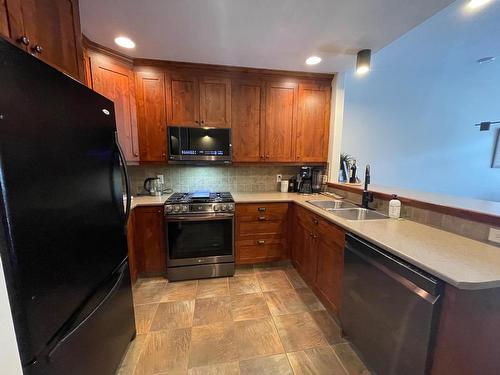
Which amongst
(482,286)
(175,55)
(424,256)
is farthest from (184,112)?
(482,286)

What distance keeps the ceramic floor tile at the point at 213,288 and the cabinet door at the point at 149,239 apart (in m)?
0.50

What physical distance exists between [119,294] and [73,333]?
48 cm

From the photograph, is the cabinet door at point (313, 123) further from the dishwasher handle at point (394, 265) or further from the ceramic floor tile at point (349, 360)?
the ceramic floor tile at point (349, 360)

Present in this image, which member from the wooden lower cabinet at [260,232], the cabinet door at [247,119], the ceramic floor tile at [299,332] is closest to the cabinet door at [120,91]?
the cabinet door at [247,119]

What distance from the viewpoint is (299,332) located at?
171 cm

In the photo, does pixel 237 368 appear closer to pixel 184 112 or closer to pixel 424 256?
pixel 424 256

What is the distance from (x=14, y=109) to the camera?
0.66 meters

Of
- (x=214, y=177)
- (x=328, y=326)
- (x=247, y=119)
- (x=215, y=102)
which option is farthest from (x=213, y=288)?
(x=215, y=102)

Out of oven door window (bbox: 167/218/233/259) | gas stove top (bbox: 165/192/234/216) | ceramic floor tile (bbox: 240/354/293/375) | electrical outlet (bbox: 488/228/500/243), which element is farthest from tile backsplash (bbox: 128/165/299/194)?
electrical outlet (bbox: 488/228/500/243)

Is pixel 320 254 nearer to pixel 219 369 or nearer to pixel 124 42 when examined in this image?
pixel 219 369

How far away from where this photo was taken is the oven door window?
2344mm

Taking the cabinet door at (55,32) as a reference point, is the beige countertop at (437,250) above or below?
below

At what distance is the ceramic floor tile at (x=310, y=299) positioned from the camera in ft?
6.55

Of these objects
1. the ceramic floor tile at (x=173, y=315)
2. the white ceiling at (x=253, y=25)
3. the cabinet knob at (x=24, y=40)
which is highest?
the white ceiling at (x=253, y=25)
